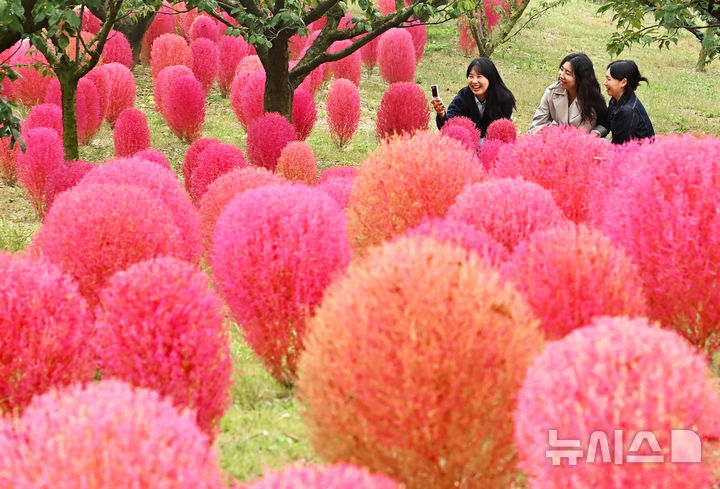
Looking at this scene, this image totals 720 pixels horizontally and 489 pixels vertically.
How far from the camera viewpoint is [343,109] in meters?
12.1

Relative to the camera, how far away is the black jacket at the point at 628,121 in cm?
773

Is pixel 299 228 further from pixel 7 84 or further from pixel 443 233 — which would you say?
pixel 7 84

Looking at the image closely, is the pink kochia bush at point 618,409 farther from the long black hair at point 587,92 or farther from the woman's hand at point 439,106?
the woman's hand at point 439,106

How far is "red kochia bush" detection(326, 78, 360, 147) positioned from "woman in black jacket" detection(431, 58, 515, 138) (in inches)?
110

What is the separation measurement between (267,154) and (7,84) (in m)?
6.37

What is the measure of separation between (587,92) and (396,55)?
8.73 m

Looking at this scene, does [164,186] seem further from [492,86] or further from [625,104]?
[492,86]

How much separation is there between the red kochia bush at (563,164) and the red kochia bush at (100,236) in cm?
253

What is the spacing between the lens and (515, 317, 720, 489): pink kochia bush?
7.27ft

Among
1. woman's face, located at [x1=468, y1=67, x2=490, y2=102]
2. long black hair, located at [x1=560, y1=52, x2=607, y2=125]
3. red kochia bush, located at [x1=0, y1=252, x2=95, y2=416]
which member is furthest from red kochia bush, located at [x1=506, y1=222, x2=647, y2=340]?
woman's face, located at [x1=468, y1=67, x2=490, y2=102]

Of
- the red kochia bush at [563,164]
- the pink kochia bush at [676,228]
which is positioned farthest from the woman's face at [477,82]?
the pink kochia bush at [676,228]

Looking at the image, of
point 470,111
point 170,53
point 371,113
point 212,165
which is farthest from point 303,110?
point 170,53

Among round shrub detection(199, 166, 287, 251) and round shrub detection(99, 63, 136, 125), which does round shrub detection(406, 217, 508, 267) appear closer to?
round shrub detection(199, 166, 287, 251)

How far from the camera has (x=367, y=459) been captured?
2.75m
